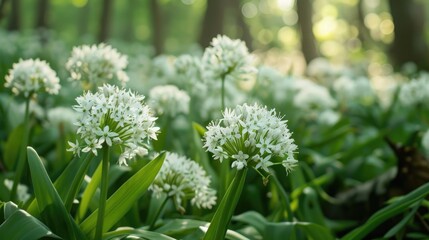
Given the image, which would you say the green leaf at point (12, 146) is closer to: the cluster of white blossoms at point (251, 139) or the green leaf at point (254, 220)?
the green leaf at point (254, 220)

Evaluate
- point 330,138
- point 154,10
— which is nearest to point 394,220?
point 330,138

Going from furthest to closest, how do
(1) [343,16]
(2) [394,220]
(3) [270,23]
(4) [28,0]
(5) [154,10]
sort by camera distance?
(3) [270,23]
(1) [343,16]
(4) [28,0]
(5) [154,10]
(2) [394,220]

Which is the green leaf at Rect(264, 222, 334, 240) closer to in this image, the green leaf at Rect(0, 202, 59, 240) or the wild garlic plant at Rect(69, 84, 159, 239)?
the wild garlic plant at Rect(69, 84, 159, 239)

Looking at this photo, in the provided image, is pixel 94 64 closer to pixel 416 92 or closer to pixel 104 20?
pixel 416 92

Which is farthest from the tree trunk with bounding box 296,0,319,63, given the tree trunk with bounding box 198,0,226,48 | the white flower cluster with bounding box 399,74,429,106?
the white flower cluster with bounding box 399,74,429,106

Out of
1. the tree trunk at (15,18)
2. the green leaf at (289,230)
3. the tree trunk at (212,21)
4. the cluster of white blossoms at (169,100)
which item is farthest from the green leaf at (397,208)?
the tree trunk at (15,18)

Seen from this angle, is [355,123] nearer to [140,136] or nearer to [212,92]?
[212,92]

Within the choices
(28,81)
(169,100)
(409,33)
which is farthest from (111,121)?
(409,33)
